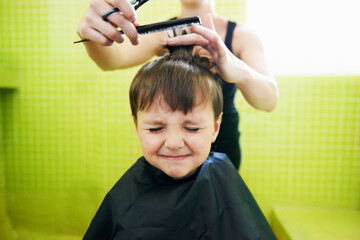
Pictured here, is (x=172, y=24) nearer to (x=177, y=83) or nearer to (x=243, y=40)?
(x=177, y=83)

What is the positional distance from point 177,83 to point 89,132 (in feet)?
3.79

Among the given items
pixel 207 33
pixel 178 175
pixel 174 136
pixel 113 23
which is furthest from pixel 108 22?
pixel 178 175

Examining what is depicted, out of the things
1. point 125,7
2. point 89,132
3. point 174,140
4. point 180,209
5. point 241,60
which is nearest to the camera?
point 125,7

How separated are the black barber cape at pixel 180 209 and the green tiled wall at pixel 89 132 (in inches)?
23.0

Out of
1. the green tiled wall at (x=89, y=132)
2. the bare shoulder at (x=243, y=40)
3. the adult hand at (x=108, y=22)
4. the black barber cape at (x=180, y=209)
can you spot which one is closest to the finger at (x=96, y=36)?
the adult hand at (x=108, y=22)

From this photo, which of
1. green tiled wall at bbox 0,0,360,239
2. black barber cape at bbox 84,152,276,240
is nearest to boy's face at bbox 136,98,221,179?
black barber cape at bbox 84,152,276,240

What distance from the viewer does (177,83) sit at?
91cm

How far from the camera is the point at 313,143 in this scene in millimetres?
1994

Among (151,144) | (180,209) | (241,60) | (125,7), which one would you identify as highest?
(125,7)

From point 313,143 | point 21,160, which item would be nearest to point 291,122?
point 313,143

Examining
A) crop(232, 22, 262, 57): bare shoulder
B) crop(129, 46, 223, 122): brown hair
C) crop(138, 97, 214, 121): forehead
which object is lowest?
crop(138, 97, 214, 121): forehead

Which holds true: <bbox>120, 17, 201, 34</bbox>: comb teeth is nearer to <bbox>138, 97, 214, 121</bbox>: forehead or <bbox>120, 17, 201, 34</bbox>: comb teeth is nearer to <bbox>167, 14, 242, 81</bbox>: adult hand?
<bbox>167, 14, 242, 81</bbox>: adult hand

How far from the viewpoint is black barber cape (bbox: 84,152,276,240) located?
3.28 feet

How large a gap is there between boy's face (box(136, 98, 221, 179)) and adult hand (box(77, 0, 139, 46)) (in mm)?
244
